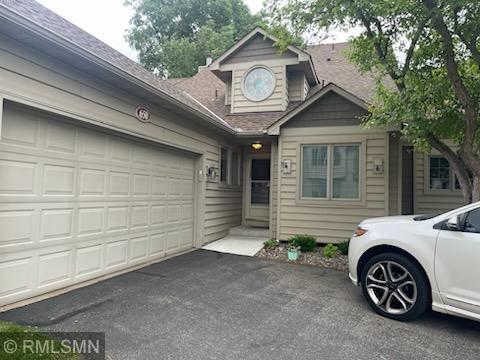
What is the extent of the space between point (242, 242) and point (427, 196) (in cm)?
485

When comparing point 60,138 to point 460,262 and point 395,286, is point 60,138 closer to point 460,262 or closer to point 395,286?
point 395,286

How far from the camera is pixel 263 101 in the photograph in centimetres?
966

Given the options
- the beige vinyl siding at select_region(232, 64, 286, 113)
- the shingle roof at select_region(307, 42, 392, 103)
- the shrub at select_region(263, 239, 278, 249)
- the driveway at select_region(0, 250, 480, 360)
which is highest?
the shingle roof at select_region(307, 42, 392, 103)

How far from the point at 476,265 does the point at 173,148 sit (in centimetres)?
528

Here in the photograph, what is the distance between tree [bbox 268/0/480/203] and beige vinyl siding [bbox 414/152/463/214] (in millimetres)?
2897

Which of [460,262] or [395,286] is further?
[395,286]

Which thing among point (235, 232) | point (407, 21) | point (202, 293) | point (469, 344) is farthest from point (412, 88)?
point (235, 232)

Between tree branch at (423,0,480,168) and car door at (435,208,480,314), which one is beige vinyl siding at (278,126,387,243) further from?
car door at (435,208,480,314)

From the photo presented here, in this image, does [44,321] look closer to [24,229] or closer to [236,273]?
[24,229]

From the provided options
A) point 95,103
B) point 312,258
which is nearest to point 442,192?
point 312,258

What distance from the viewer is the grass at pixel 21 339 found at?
258cm

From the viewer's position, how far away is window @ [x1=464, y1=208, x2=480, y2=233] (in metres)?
3.25

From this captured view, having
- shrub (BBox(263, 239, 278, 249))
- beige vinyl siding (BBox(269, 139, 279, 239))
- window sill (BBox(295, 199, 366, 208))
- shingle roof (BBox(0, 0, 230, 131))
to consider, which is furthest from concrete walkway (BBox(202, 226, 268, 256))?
shingle roof (BBox(0, 0, 230, 131))

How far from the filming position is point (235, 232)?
918 cm
